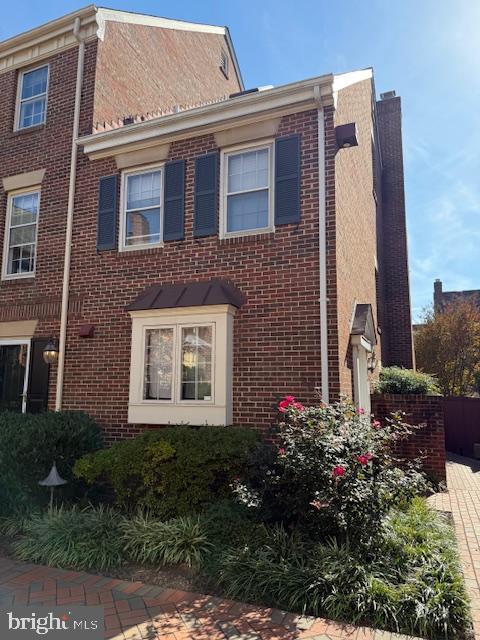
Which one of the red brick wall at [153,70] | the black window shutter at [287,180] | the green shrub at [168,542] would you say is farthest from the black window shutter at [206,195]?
the green shrub at [168,542]

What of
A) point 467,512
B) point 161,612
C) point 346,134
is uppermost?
point 346,134

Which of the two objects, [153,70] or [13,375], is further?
[153,70]

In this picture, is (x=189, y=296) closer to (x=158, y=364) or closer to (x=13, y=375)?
(x=158, y=364)

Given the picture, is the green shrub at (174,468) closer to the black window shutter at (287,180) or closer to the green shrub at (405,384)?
the black window shutter at (287,180)

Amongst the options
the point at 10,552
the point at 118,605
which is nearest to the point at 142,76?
the point at 10,552

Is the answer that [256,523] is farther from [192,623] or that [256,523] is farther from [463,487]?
[463,487]

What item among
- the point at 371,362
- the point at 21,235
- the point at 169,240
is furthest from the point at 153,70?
the point at 371,362

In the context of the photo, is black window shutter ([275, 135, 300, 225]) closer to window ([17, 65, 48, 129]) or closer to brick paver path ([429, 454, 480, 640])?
brick paver path ([429, 454, 480, 640])

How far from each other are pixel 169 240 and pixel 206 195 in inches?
38.9

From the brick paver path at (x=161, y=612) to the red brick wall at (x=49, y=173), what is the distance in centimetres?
439

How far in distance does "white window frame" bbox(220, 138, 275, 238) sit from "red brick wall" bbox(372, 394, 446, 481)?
13.2 ft

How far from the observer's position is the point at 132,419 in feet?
24.5

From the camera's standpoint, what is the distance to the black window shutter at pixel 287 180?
7090 mm

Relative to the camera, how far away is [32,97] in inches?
396
